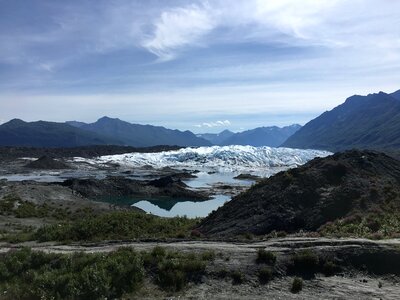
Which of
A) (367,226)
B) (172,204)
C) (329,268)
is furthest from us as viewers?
(172,204)

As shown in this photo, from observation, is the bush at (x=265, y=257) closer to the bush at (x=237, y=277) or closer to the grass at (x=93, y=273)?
the bush at (x=237, y=277)

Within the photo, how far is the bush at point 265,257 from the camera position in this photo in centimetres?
1902

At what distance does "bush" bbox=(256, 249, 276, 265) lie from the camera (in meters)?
19.0

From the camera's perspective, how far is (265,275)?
18.2 metres

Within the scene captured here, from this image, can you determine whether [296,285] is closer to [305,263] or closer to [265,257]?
[305,263]

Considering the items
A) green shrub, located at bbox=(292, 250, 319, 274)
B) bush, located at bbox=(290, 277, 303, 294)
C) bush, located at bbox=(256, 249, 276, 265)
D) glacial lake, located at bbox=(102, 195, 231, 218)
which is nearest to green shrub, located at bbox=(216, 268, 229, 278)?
bush, located at bbox=(256, 249, 276, 265)

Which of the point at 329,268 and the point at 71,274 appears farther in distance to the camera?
the point at 329,268

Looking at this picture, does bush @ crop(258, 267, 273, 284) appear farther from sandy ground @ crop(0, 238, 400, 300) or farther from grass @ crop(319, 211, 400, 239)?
grass @ crop(319, 211, 400, 239)

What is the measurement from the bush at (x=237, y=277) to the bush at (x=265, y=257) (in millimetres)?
1236

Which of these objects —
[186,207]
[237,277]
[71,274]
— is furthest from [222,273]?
[186,207]

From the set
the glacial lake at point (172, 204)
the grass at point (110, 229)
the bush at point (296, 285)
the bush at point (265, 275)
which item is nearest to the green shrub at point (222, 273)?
the bush at point (265, 275)

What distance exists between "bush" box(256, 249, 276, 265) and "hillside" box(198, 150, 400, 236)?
11.0 m

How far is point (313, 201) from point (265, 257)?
753 inches

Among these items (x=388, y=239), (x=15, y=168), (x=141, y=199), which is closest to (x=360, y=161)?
(x=388, y=239)
